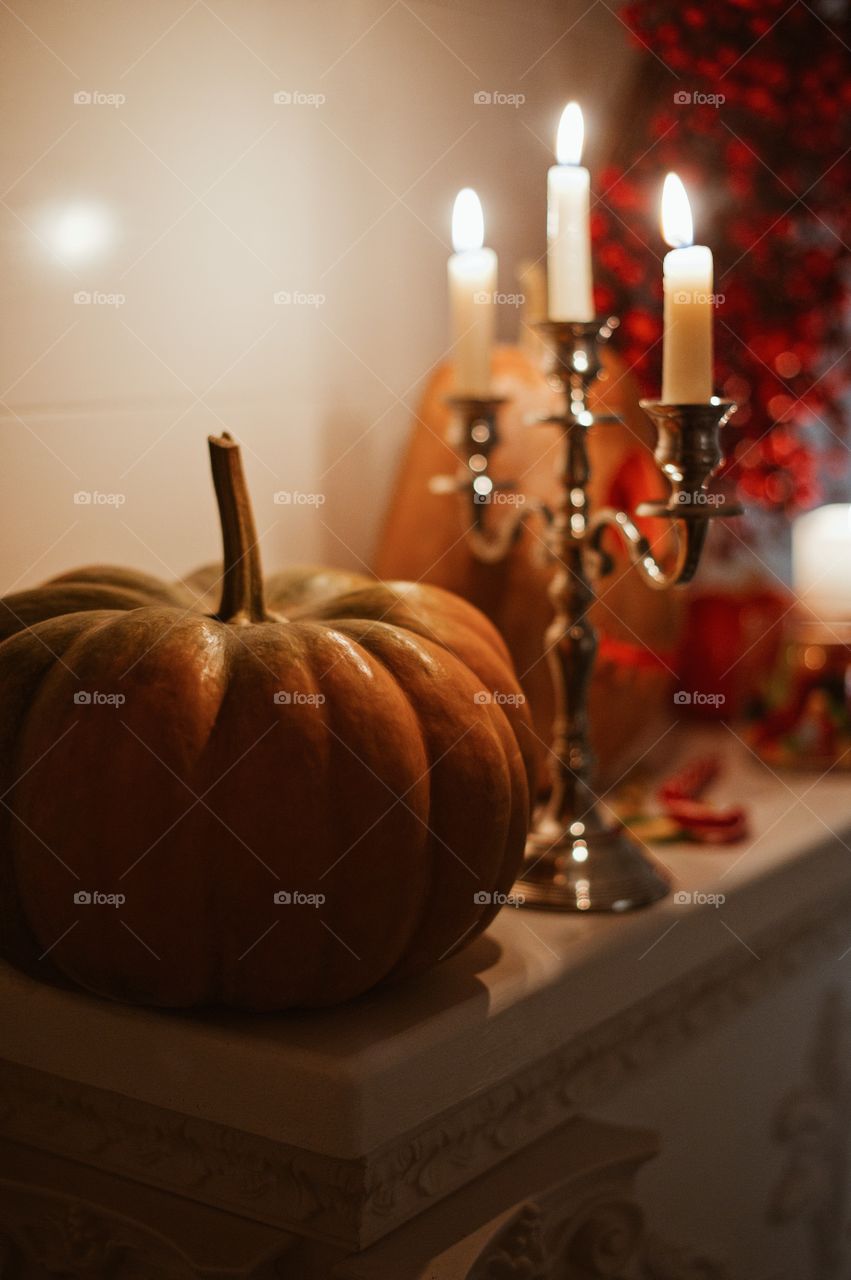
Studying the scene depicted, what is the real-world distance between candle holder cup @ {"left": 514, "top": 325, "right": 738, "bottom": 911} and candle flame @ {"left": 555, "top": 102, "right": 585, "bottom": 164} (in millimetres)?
126

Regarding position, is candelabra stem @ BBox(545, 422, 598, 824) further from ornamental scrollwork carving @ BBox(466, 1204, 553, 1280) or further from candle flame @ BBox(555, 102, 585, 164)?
ornamental scrollwork carving @ BBox(466, 1204, 553, 1280)

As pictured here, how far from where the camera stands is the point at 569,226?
3.21 ft

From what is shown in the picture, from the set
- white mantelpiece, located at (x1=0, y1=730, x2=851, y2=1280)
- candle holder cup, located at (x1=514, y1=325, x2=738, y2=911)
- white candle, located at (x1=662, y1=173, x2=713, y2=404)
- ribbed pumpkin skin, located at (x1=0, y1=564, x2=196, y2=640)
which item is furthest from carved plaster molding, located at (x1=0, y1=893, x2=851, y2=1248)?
white candle, located at (x1=662, y1=173, x2=713, y2=404)

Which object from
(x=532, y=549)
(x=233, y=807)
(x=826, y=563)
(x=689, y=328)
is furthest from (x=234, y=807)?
(x=826, y=563)

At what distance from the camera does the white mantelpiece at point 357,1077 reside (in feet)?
2.48

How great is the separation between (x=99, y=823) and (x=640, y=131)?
1.18 metres

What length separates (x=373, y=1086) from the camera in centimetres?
74

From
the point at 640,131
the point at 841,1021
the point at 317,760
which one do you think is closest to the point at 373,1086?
the point at 317,760

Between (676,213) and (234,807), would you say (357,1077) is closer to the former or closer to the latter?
(234,807)

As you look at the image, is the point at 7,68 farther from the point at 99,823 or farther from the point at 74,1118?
the point at 74,1118

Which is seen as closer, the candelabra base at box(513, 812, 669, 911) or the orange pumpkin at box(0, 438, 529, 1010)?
the orange pumpkin at box(0, 438, 529, 1010)

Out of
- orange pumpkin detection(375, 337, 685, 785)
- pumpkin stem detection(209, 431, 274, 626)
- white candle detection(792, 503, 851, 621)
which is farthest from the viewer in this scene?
white candle detection(792, 503, 851, 621)

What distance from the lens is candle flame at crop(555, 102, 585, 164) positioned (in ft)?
3.20

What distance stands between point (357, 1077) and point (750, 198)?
1.21 m
